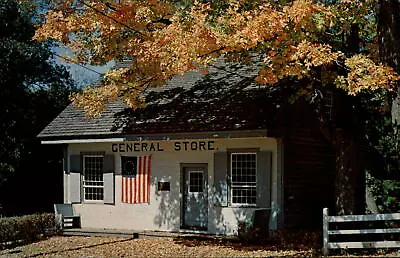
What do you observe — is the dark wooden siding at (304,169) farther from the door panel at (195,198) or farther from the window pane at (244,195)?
the door panel at (195,198)

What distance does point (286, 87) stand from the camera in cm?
2030

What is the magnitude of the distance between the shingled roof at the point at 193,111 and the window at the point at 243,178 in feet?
4.95

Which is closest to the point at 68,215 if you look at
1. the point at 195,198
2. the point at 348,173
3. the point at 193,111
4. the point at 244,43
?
the point at 195,198

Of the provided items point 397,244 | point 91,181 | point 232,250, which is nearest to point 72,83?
point 91,181

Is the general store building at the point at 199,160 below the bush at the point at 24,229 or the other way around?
the other way around

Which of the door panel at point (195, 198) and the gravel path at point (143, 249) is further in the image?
the door panel at point (195, 198)

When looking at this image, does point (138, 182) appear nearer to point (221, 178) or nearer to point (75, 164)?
point (75, 164)

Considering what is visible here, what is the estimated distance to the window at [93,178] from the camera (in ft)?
76.4

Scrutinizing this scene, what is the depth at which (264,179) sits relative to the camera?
772 inches

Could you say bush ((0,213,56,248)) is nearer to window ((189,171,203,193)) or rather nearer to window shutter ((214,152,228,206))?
window ((189,171,203,193))

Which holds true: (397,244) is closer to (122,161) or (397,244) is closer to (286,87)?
(286,87)

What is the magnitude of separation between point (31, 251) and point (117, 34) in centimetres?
677

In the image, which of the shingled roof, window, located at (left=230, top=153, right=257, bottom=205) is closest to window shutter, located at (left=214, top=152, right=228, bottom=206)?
window, located at (left=230, top=153, right=257, bottom=205)

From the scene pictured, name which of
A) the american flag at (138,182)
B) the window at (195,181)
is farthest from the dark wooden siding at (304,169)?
the american flag at (138,182)
